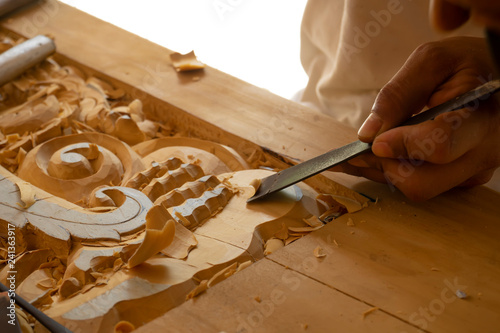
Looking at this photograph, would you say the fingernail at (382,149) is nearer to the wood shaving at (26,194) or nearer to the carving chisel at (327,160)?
the carving chisel at (327,160)

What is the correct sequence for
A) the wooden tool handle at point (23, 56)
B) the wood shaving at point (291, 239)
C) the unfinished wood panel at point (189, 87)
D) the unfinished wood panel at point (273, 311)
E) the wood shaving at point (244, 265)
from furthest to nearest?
the wooden tool handle at point (23, 56) < the unfinished wood panel at point (189, 87) < the wood shaving at point (291, 239) < the wood shaving at point (244, 265) < the unfinished wood panel at point (273, 311)

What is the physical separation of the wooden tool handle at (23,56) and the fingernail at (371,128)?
0.98 metres

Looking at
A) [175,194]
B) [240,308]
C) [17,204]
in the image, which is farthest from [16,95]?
[240,308]

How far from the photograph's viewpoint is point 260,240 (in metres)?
1.00

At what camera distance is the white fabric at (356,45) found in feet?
4.38

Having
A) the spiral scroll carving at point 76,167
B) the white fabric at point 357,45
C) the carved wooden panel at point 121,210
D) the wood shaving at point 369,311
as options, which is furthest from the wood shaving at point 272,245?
the white fabric at point 357,45

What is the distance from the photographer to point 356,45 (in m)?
1.40

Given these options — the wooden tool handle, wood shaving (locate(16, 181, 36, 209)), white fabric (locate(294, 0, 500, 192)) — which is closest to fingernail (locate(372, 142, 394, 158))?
white fabric (locate(294, 0, 500, 192))

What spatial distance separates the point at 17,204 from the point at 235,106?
62 cm

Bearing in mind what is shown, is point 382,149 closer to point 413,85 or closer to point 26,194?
point 413,85

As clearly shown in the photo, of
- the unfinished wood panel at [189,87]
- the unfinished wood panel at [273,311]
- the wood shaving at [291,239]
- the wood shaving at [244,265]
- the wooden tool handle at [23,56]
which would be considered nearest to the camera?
the unfinished wood panel at [273,311]

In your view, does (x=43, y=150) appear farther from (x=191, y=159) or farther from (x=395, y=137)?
(x=395, y=137)

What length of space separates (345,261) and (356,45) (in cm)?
70

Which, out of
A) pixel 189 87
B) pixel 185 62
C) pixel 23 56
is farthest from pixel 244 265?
pixel 23 56
